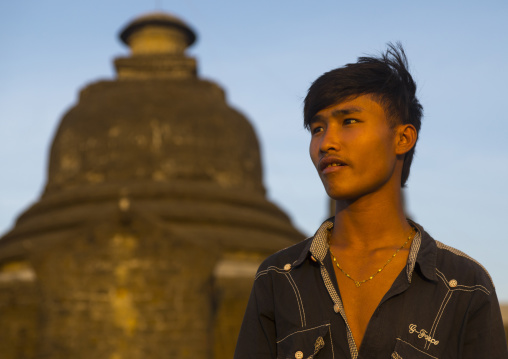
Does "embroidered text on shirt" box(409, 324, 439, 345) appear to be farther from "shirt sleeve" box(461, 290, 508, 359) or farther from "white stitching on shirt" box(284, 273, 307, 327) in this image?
"white stitching on shirt" box(284, 273, 307, 327)

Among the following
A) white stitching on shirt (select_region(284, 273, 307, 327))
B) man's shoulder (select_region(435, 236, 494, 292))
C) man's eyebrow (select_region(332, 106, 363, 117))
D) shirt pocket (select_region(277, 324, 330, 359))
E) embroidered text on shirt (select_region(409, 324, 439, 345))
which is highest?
man's eyebrow (select_region(332, 106, 363, 117))

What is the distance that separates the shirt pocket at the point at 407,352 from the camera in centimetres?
182

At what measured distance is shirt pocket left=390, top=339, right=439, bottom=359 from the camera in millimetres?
1816

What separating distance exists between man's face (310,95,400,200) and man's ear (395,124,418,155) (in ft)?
0.11

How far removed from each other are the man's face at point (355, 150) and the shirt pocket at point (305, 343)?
0.39 meters

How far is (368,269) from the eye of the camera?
6.63 feet

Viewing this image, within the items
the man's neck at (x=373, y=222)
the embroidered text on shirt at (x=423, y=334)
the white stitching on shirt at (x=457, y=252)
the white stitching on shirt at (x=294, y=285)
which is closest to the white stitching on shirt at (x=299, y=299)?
the white stitching on shirt at (x=294, y=285)

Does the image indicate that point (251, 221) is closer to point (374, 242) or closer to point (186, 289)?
point (186, 289)

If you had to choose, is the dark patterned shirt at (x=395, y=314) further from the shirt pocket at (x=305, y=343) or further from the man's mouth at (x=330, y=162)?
the man's mouth at (x=330, y=162)

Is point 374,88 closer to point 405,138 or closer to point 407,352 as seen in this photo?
point 405,138

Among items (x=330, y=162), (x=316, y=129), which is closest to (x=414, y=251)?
(x=330, y=162)

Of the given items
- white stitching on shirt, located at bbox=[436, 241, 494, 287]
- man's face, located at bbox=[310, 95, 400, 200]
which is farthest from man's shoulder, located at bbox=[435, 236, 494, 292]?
man's face, located at bbox=[310, 95, 400, 200]

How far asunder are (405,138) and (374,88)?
0.61 ft

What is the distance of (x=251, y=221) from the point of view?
16859mm
